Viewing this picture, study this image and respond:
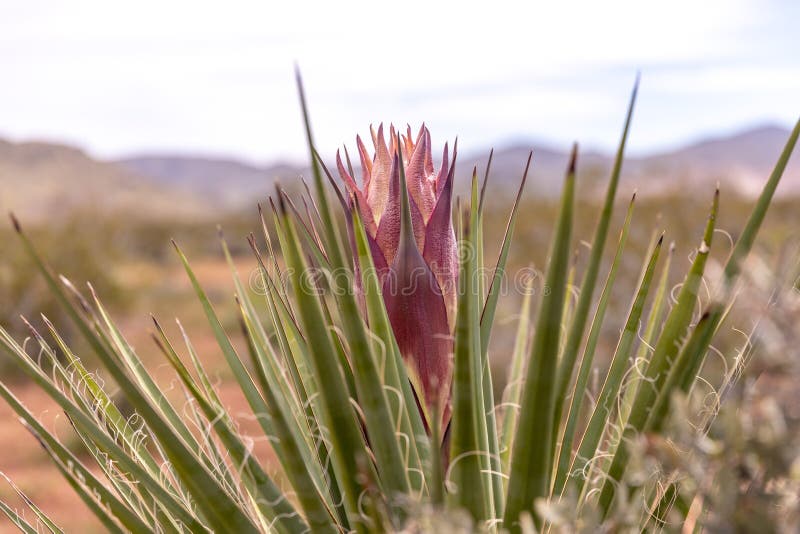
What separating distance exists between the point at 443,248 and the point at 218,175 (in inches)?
4732

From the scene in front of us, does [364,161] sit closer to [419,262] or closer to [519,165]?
[419,262]

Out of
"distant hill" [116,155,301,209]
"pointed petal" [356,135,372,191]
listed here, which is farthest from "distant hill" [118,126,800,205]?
"pointed petal" [356,135,372,191]

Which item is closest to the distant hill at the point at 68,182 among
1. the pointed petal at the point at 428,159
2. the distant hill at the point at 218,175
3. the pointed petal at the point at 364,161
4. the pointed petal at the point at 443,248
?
the distant hill at the point at 218,175

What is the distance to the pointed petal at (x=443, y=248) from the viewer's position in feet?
4.43

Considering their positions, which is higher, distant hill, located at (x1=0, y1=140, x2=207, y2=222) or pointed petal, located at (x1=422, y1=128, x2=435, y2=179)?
pointed petal, located at (x1=422, y1=128, x2=435, y2=179)

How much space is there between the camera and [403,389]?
1.31m

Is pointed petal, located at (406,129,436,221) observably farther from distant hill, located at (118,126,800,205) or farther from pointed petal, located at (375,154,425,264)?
distant hill, located at (118,126,800,205)

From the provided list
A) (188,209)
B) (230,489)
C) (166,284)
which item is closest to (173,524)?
(230,489)

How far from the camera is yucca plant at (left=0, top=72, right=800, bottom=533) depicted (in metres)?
0.94

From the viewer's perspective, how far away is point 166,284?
16375 millimetres

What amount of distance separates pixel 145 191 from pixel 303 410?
70570 millimetres

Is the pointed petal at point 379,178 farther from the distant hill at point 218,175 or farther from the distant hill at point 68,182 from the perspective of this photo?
the distant hill at point 68,182

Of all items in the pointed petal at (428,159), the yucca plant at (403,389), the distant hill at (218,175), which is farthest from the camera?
the distant hill at (218,175)

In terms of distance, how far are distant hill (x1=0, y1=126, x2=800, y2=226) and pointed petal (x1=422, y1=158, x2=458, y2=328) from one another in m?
0.44
